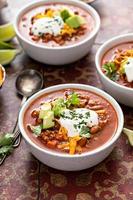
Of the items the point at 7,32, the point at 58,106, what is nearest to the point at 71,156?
the point at 58,106

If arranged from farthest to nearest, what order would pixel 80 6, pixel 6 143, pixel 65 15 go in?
pixel 80 6 → pixel 65 15 → pixel 6 143

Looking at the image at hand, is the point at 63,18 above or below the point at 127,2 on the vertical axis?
above

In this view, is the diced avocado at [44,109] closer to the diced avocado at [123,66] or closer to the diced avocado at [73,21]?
the diced avocado at [123,66]

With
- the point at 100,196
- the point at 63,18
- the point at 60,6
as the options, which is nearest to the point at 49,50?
the point at 63,18

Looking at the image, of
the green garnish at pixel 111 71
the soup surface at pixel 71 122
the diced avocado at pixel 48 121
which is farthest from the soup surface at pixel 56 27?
the diced avocado at pixel 48 121

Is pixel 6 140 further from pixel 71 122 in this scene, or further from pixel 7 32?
pixel 7 32

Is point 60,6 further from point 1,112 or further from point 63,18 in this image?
point 1,112
